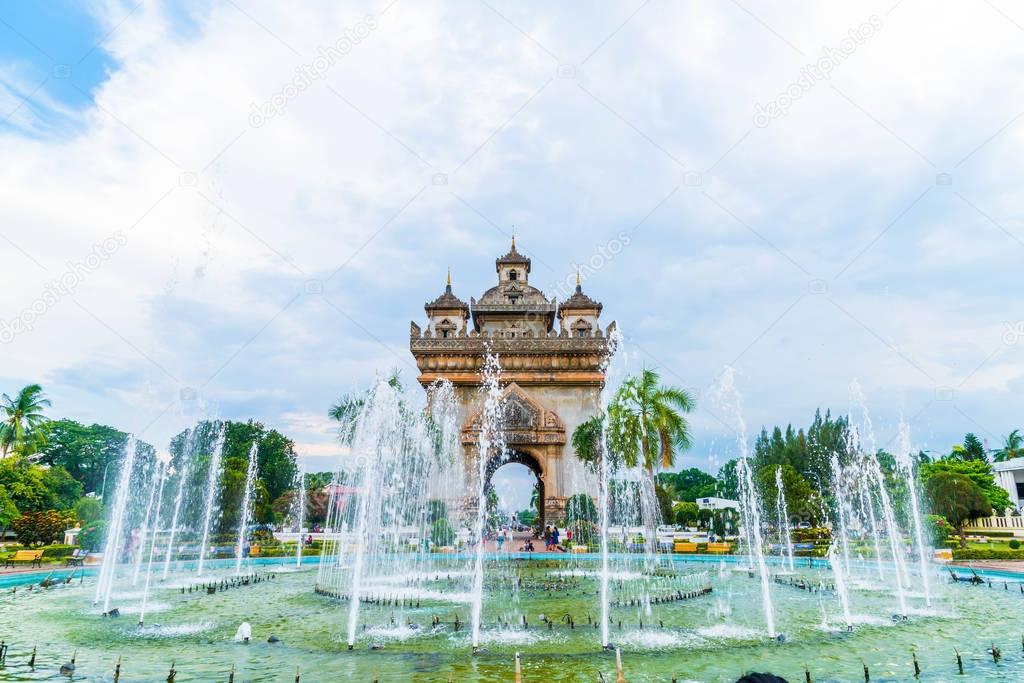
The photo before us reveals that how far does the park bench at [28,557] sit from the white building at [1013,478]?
2566 inches

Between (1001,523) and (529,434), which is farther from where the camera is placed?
(529,434)

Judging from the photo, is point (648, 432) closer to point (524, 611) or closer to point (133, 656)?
point (524, 611)

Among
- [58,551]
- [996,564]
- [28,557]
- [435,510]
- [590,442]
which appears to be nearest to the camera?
[996,564]

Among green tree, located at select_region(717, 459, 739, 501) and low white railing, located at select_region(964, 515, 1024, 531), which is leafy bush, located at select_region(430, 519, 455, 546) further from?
green tree, located at select_region(717, 459, 739, 501)

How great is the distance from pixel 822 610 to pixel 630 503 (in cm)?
2228

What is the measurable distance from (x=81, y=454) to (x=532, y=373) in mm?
46172

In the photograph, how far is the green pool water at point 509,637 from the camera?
8.35m

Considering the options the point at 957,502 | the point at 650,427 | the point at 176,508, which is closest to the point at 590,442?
the point at 650,427

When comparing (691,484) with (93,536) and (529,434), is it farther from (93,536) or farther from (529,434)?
(93,536)

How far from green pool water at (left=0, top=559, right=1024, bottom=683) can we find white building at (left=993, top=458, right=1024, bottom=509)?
149ft

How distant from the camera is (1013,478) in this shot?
172 ft

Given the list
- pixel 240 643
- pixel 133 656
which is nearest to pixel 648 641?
pixel 240 643

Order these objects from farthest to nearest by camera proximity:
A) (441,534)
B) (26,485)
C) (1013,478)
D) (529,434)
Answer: (1013,478) < (529,434) < (441,534) < (26,485)

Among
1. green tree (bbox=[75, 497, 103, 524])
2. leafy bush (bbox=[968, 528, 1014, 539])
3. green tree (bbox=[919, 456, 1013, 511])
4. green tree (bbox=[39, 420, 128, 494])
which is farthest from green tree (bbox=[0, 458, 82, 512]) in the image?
leafy bush (bbox=[968, 528, 1014, 539])
